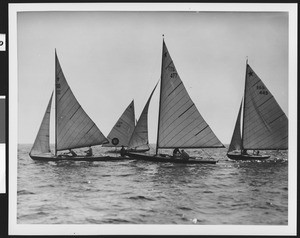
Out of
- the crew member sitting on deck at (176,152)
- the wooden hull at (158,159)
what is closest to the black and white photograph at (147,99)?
the wooden hull at (158,159)

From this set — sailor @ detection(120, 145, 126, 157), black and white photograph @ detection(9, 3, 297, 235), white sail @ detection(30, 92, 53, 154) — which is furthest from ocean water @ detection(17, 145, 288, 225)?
sailor @ detection(120, 145, 126, 157)

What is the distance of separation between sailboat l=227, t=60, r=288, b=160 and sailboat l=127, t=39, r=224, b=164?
16.5 inches

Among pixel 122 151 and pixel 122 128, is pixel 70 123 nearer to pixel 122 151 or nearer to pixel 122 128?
pixel 122 128

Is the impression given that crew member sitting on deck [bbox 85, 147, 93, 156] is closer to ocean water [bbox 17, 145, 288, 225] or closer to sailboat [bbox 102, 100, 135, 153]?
sailboat [bbox 102, 100, 135, 153]

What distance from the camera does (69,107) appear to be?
8.41 m

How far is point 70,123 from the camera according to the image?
29.1ft

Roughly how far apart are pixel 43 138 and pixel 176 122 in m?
2.37

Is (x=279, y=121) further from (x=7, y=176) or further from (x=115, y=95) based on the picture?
(x=7, y=176)

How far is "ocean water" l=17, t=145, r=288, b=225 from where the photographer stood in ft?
25.1

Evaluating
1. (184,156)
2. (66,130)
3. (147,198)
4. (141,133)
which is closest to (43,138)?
(66,130)

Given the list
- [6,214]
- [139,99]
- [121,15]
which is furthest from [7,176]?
[121,15]

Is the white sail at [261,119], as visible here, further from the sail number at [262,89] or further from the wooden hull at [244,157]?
the wooden hull at [244,157]

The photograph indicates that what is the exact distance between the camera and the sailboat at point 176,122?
8.20 m

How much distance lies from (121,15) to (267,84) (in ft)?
7.87
